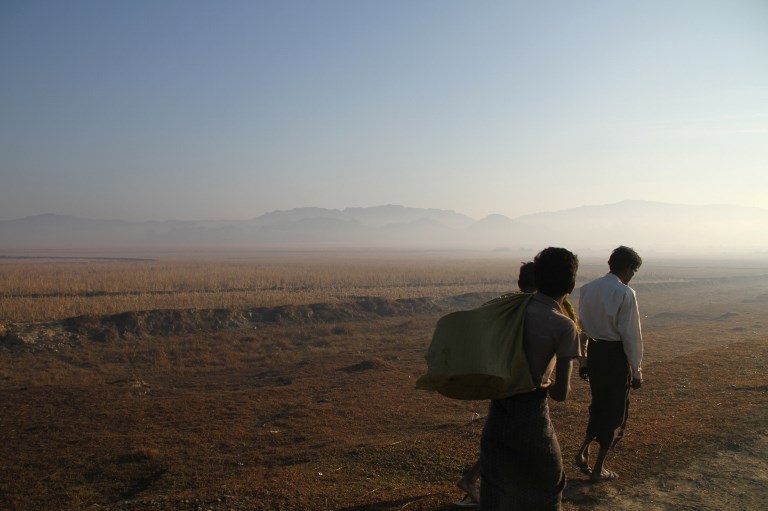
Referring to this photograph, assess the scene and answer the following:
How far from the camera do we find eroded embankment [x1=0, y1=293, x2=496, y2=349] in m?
16.8

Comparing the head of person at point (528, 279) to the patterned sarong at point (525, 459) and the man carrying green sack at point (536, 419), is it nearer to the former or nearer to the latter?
the man carrying green sack at point (536, 419)

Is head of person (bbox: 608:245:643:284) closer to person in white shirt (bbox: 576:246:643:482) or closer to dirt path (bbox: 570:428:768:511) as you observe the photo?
person in white shirt (bbox: 576:246:643:482)

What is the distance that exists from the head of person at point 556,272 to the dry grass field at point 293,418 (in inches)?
84.0

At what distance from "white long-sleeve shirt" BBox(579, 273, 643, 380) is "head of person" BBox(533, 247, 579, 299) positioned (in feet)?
4.64

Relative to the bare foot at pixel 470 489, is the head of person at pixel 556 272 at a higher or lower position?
higher

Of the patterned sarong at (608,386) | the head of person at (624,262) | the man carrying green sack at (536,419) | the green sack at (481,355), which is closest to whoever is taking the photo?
the green sack at (481,355)

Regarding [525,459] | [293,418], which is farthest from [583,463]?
[293,418]

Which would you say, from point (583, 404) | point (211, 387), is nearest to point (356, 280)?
point (211, 387)

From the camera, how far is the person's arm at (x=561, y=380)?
3006 mm

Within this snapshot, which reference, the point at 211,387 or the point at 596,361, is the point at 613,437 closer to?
the point at 596,361

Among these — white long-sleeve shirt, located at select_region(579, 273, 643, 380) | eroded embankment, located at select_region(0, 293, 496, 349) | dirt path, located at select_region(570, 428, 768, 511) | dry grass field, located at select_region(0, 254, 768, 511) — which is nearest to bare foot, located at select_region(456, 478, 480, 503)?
dry grass field, located at select_region(0, 254, 768, 511)

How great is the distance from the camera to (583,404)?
28.2ft

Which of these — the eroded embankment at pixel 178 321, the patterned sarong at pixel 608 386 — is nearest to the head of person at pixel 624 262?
the patterned sarong at pixel 608 386

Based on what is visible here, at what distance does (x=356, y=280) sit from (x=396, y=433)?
112 feet
